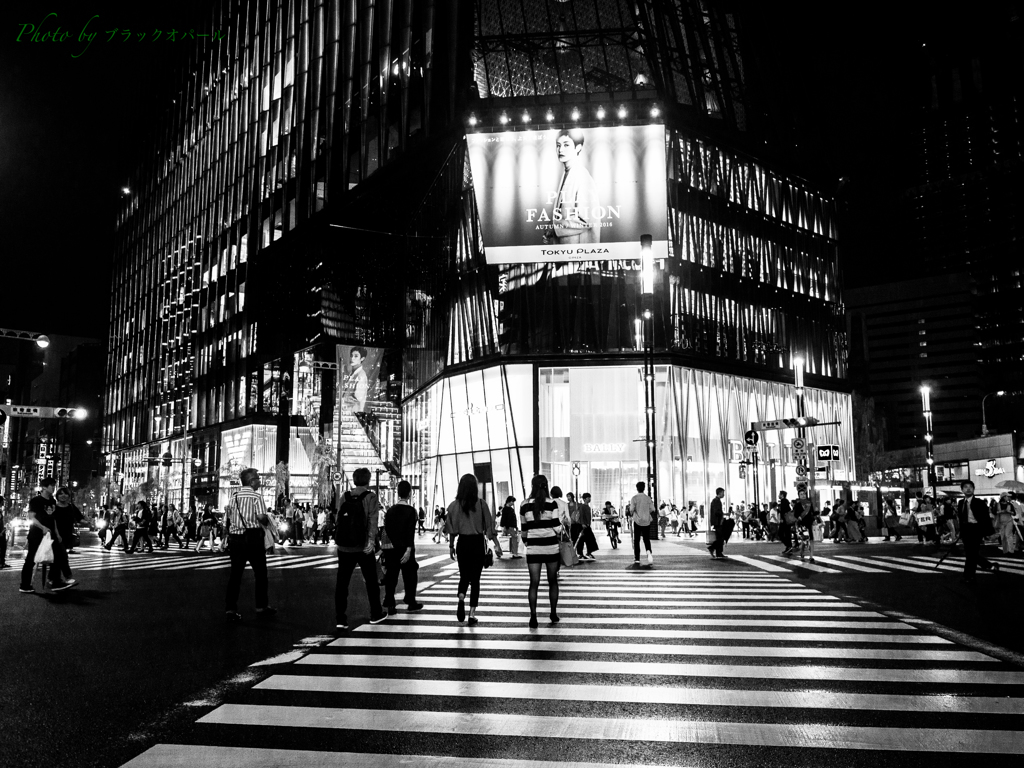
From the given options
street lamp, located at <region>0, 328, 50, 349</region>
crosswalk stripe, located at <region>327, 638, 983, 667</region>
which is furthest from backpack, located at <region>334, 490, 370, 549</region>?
street lamp, located at <region>0, 328, 50, 349</region>

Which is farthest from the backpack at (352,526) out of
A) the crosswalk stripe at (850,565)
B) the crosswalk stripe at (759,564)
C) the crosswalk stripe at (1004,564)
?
the crosswalk stripe at (1004,564)

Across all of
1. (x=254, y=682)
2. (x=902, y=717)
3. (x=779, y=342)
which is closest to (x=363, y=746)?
(x=254, y=682)

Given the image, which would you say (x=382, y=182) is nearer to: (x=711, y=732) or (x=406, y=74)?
(x=406, y=74)

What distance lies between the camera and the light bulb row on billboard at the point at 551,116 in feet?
143

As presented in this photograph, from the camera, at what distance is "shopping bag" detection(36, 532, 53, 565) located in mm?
13578

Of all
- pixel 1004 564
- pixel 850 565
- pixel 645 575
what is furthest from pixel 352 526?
pixel 1004 564

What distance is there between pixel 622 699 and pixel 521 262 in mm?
30091

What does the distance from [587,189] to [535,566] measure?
93.0ft

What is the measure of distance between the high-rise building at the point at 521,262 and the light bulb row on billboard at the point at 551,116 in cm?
23

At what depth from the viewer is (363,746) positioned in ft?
15.9

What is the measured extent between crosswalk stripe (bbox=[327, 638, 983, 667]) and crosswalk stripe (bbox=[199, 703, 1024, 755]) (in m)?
2.00

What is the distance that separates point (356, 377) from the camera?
53.8 metres

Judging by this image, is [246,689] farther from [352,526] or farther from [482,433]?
[482,433]

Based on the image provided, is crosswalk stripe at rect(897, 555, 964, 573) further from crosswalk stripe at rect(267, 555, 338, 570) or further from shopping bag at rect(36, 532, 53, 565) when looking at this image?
shopping bag at rect(36, 532, 53, 565)
